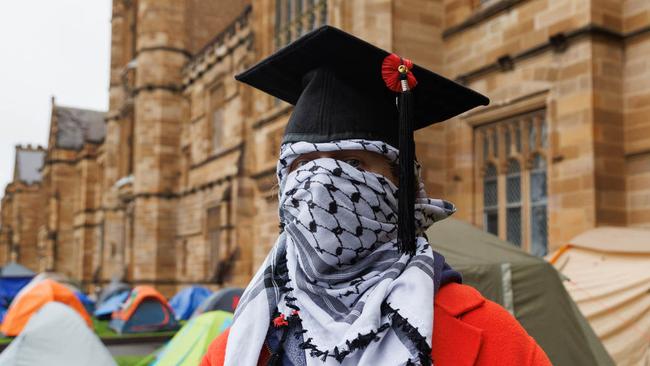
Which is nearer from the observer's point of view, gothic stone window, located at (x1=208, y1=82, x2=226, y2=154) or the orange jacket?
the orange jacket

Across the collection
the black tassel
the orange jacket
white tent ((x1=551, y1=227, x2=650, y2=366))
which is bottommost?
white tent ((x1=551, y1=227, x2=650, y2=366))

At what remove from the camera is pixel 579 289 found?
19.3ft

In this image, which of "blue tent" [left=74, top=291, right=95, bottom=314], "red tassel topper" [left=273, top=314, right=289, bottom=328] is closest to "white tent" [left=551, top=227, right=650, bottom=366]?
"red tassel topper" [left=273, top=314, right=289, bottom=328]

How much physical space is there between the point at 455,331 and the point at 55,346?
4154 mm

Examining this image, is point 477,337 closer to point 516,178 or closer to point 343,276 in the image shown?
point 343,276

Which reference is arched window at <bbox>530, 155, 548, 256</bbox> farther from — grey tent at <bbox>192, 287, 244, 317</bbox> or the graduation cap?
the graduation cap

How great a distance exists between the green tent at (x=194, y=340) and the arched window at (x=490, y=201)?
180 inches

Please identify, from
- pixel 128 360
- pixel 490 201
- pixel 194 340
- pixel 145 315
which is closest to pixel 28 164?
pixel 145 315

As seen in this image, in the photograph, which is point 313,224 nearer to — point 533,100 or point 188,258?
point 533,100

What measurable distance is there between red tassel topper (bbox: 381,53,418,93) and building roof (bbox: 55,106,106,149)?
145 ft

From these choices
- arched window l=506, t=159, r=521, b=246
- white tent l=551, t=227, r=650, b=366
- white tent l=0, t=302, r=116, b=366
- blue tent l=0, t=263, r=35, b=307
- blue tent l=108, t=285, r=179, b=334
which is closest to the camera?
white tent l=0, t=302, r=116, b=366

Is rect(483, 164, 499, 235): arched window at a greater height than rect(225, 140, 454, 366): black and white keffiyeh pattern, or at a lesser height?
greater

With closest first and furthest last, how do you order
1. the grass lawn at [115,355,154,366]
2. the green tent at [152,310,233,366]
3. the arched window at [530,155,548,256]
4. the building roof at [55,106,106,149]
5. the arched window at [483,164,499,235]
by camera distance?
the green tent at [152,310,233,366]
the arched window at [530,155,548,256]
the arched window at [483,164,499,235]
the grass lawn at [115,355,154,366]
the building roof at [55,106,106,149]

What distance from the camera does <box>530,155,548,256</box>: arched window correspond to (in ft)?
25.7
